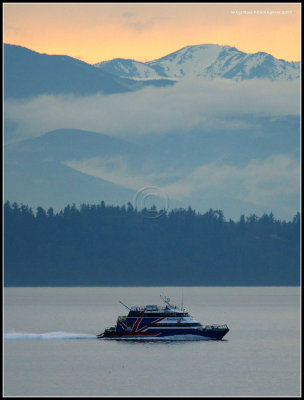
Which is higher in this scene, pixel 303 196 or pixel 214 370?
pixel 303 196

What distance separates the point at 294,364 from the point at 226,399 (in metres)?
38.9

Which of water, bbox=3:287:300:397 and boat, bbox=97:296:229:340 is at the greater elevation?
boat, bbox=97:296:229:340

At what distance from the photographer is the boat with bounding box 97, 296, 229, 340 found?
156375 mm

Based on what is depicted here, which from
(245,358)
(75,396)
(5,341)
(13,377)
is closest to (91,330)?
(5,341)

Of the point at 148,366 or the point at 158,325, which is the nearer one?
the point at 148,366

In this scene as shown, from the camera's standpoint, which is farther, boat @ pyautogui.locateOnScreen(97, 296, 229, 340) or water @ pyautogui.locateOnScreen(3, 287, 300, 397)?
boat @ pyautogui.locateOnScreen(97, 296, 229, 340)

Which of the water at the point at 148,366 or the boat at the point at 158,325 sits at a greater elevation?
the boat at the point at 158,325

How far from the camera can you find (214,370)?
413 feet

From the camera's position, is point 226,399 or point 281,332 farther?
point 281,332

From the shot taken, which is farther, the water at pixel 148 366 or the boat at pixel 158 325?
the boat at pixel 158 325

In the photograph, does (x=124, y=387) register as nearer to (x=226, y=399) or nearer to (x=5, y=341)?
(x=226, y=399)

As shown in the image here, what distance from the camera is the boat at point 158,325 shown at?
6156 inches

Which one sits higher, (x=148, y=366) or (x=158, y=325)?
(x=158, y=325)

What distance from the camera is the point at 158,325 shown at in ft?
514
